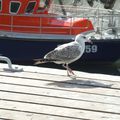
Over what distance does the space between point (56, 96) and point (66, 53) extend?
1981 millimetres

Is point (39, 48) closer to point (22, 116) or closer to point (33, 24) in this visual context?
point (33, 24)

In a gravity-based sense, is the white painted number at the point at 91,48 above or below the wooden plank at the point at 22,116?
below

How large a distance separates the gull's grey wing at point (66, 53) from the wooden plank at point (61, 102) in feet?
6.47

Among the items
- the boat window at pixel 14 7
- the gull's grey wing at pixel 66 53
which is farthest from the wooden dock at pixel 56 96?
the boat window at pixel 14 7

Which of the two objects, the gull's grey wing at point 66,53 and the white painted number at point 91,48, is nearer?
the gull's grey wing at point 66,53

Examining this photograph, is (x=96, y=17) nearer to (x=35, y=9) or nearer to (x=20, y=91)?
(x=35, y=9)

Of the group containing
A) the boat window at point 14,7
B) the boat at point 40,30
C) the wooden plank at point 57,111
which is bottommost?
the boat at point 40,30

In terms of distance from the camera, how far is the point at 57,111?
3213 millimetres

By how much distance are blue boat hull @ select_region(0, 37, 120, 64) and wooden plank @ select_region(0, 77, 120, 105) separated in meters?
7.87

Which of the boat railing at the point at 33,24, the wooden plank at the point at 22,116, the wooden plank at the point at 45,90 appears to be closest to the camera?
the wooden plank at the point at 22,116

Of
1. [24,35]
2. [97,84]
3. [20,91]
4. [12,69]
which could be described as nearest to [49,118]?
[20,91]

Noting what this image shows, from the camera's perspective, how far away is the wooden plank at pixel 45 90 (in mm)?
3518

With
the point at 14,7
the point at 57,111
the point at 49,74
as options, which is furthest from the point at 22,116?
the point at 14,7

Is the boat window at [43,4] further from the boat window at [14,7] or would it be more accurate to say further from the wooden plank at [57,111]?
the wooden plank at [57,111]
